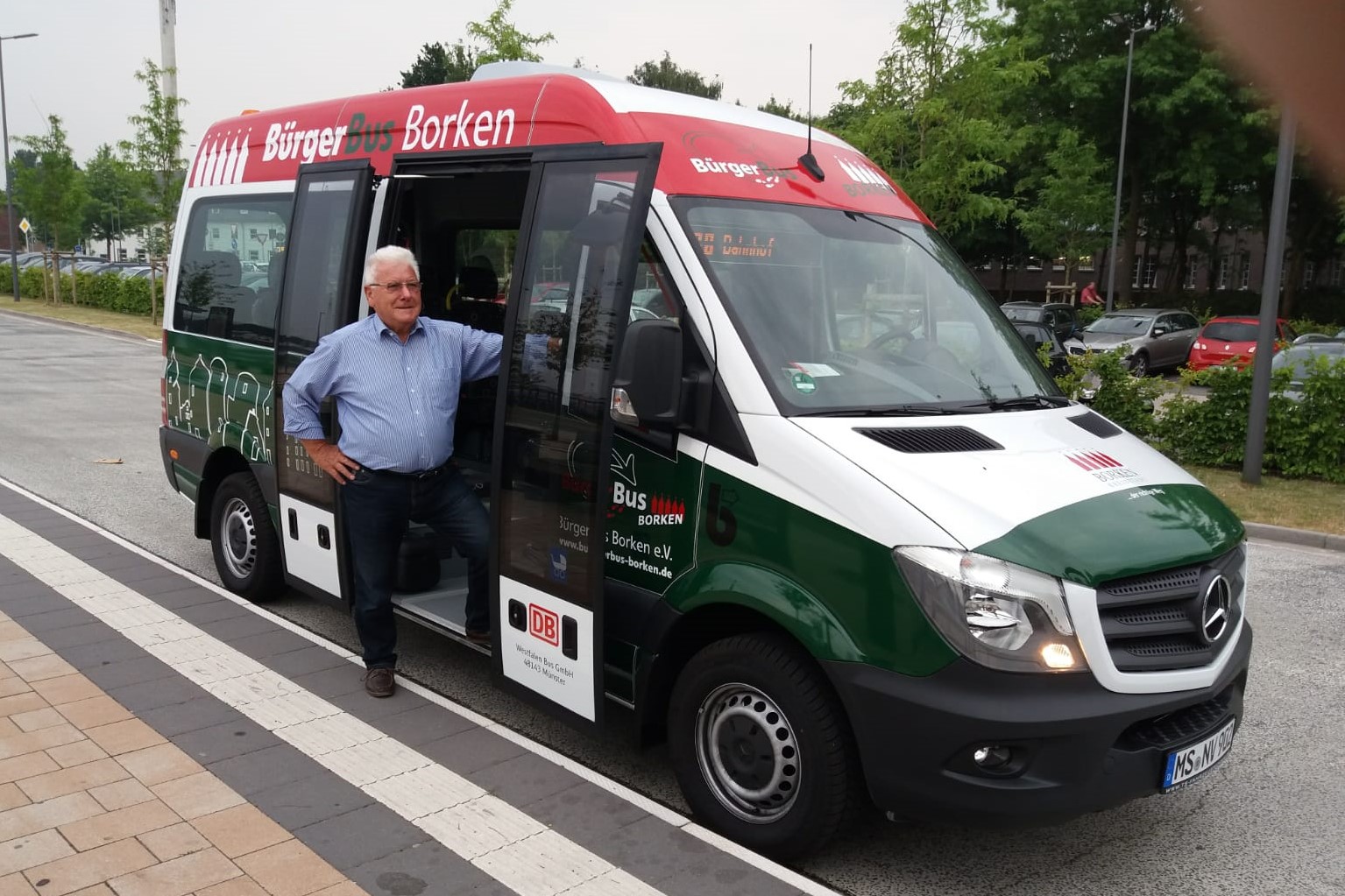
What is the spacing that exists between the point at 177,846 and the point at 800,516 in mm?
2302

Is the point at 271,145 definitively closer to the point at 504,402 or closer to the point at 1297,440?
the point at 504,402

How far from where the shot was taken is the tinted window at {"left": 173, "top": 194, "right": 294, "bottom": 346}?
244 inches

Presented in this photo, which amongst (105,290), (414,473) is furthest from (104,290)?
(414,473)

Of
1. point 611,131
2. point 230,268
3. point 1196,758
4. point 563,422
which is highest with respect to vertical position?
point 611,131

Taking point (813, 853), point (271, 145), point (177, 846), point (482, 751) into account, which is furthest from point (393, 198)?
point (813, 853)

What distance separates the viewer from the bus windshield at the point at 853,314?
13.1ft

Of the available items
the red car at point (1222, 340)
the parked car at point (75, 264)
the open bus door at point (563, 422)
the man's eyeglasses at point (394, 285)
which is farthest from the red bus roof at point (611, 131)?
the parked car at point (75, 264)

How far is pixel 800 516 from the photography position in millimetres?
3611

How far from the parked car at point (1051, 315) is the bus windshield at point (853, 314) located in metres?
21.4

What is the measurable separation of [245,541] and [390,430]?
2170mm

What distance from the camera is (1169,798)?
14.7 feet

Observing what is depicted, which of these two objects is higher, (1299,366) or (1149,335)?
(1299,366)

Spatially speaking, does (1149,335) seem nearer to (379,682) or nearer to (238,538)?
(238,538)

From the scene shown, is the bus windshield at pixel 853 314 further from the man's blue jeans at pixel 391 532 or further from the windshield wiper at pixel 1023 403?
the man's blue jeans at pixel 391 532
